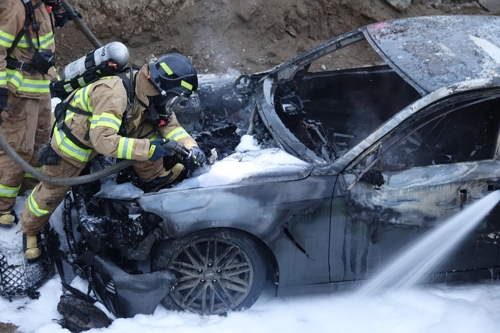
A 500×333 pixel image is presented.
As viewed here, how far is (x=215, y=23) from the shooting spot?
825cm

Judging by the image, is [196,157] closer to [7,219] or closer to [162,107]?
[162,107]

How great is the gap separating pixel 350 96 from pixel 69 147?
2593mm

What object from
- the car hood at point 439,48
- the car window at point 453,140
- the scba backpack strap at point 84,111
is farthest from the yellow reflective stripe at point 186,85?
the car window at point 453,140

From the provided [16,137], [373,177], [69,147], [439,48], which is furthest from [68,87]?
[439,48]

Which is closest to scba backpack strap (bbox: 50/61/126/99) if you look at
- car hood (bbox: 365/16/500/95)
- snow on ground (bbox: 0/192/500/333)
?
snow on ground (bbox: 0/192/500/333)

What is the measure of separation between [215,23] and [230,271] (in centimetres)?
484

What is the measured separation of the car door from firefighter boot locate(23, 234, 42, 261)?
215cm

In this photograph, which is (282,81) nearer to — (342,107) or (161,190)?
(342,107)

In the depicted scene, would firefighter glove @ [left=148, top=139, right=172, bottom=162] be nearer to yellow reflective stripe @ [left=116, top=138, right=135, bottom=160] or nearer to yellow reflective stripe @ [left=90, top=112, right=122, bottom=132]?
yellow reflective stripe @ [left=116, top=138, right=135, bottom=160]

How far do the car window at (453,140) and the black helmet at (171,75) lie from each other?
1.64m

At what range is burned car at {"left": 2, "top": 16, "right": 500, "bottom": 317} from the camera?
3953 millimetres

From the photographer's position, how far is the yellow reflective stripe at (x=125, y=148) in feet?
13.0

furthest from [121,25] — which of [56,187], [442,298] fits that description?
[442,298]

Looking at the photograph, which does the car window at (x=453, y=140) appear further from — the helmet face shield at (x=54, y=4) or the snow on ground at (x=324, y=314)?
the helmet face shield at (x=54, y=4)
